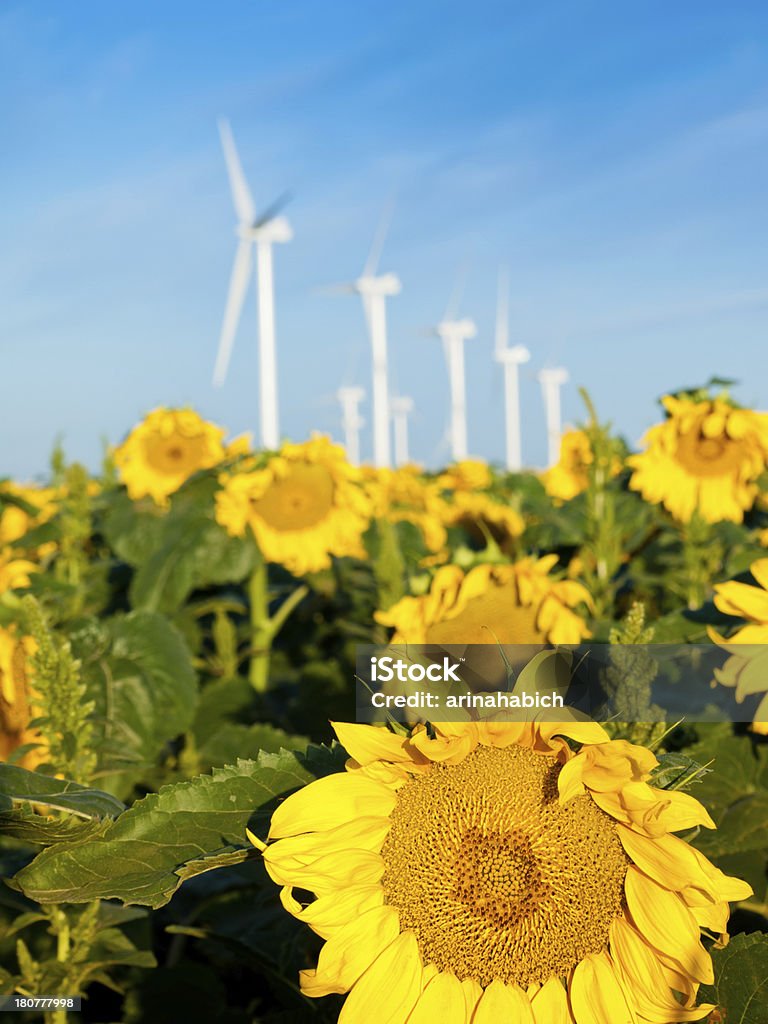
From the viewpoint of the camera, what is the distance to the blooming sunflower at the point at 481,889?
126 cm

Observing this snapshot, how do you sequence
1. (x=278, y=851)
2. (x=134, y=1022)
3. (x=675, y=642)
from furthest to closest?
(x=134, y=1022) → (x=675, y=642) → (x=278, y=851)

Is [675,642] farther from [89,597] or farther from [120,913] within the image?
[89,597]

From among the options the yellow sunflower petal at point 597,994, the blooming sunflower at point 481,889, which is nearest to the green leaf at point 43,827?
the blooming sunflower at point 481,889

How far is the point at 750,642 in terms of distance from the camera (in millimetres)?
1869

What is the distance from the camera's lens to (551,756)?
1.30 meters

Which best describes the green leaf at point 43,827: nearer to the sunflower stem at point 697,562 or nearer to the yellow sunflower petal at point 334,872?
the yellow sunflower petal at point 334,872

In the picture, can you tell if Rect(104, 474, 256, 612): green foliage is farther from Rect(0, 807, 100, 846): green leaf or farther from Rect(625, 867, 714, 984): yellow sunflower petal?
Rect(625, 867, 714, 984): yellow sunflower petal

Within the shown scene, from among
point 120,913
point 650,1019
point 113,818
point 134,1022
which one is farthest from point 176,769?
point 650,1019

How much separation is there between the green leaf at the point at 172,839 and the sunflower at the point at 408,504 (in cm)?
299

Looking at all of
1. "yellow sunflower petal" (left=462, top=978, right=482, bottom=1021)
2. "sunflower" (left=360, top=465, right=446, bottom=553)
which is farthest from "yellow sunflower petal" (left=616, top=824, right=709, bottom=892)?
"sunflower" (left=360, top=465, right=446, bottom=553)

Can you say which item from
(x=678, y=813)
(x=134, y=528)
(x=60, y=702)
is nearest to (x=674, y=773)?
(x=678, y=813)

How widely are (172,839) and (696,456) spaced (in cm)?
320

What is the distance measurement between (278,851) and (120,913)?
0.73 m

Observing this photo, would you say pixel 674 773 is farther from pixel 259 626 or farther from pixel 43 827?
pixel 259 626
